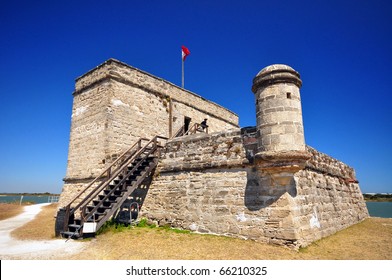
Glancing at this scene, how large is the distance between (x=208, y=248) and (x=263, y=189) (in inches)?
90.5

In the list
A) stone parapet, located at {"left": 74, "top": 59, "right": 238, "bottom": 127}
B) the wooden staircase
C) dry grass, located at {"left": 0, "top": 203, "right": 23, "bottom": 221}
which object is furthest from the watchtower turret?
dry grass, located at {"left": 0, "top": 203, "right": 23, "bottom": 221}

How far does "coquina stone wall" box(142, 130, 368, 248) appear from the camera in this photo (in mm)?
7191

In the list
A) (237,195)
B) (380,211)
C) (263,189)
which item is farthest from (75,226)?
(380,211)

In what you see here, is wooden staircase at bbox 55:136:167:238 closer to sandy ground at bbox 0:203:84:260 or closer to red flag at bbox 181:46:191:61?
sandy ground at bbox 0:203:84:260

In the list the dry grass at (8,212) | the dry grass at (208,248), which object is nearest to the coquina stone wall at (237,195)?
the dry grass at (208,248)

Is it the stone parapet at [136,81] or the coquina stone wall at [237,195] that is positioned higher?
the stone parapet at [136,81]

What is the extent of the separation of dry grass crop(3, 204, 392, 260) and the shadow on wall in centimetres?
110

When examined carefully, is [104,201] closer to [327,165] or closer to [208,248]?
[208,248]

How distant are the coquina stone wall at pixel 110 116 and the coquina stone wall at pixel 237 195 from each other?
11.7 feet

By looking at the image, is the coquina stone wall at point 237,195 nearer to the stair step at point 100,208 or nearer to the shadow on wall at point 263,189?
the shadow on wall at point 263,189

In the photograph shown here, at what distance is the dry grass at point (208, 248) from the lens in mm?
5984

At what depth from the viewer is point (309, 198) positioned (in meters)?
8.19
